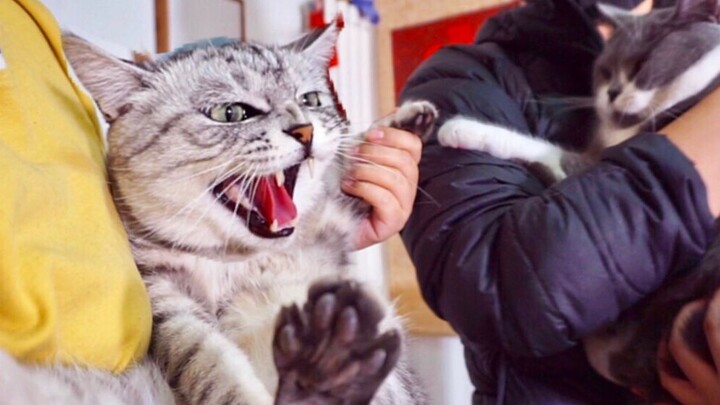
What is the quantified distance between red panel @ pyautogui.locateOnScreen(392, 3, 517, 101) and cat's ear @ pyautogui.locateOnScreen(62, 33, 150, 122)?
1.32 meters

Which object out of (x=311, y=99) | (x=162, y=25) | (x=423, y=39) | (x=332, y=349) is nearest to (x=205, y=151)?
(x=311, y=99)

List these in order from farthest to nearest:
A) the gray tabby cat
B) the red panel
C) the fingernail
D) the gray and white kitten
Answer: the red panel < the gray tabby cat < the fingernail < the gray and white kitten

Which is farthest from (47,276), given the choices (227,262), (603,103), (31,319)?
(603,103)

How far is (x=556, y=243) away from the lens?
85 cm

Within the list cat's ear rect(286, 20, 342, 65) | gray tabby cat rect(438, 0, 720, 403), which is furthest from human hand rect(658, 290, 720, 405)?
cat's ear rect(286, 20, 342, 65)

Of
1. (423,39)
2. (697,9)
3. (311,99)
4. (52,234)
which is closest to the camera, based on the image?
(52,234)

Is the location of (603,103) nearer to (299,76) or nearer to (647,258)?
(647,258)

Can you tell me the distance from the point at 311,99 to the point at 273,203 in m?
0.17

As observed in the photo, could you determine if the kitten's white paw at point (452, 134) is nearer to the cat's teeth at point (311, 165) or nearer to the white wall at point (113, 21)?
the cat's teeth at point (311, 165)

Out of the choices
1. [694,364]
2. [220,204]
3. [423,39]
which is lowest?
[694,364]

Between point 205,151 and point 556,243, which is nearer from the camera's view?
point 205,151

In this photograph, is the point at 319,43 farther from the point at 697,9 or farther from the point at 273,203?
the point at 697,9

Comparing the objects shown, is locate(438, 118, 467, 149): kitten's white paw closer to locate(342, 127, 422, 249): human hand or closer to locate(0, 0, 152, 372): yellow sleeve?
locate(342, 127, 422, 249): human hand

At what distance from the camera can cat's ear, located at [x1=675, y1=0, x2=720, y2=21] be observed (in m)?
1.18
